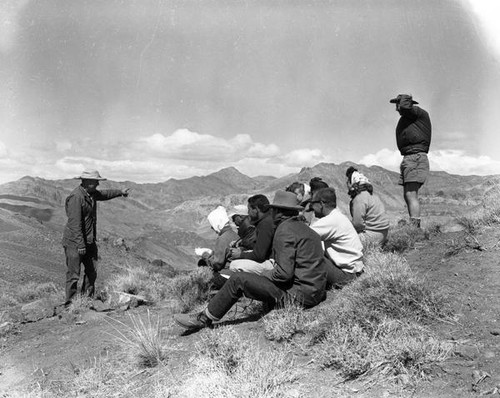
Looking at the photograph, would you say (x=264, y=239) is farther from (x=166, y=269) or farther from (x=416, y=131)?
(x=166, y=269)

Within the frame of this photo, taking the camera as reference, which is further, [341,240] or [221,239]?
[221,239]

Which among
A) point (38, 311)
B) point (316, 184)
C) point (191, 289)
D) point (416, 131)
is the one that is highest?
point (416, 131)

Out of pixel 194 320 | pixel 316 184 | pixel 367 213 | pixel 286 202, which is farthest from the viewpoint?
pixel 367 213

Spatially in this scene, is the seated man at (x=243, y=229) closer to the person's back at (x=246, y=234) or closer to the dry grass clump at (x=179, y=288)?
the person's back at (x=246, y=234)

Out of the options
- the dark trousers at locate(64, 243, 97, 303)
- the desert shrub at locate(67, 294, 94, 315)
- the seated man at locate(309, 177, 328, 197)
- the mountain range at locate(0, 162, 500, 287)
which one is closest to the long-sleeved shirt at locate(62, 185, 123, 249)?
the dark trousers at locate(64, 243, 97, 303)

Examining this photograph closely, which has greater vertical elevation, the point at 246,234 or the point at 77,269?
Answer: the point at 246,234

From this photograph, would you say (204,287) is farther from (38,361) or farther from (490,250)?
(490,250)

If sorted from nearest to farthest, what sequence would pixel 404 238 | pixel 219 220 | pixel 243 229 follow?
1. pixel 243 229
2. pixel 219 220
3. pixel 404 238

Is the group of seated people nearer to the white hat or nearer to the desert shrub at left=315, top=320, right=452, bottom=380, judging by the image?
the white hat

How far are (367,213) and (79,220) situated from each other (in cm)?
419

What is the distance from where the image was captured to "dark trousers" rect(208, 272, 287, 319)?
509cm

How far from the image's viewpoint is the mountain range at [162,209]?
65.8 feet

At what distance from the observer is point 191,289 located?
7.82 meters

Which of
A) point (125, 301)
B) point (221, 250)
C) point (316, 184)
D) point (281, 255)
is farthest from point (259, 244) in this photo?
point (125, 301)
